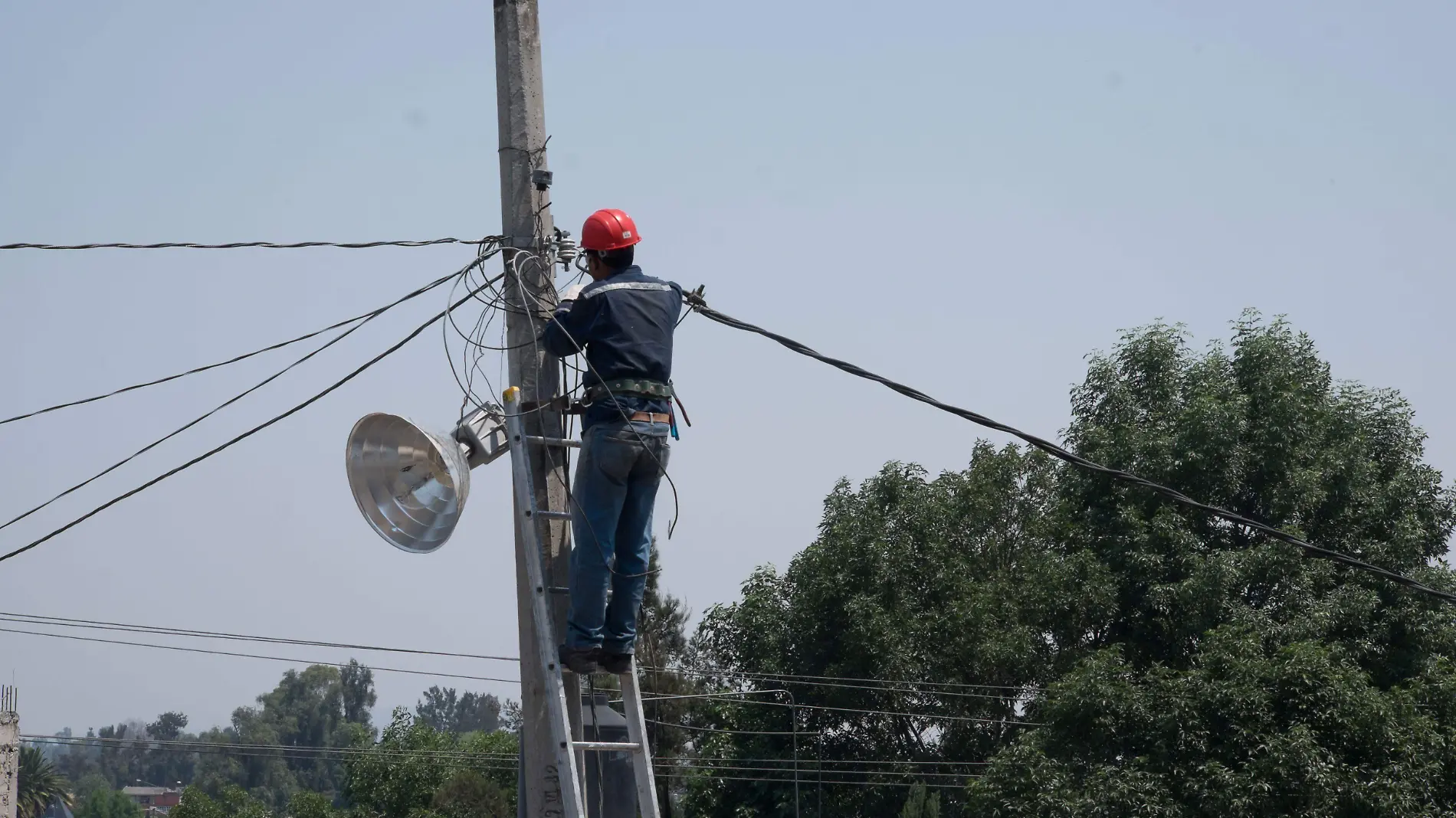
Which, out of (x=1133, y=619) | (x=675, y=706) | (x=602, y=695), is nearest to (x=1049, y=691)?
(x=1133, y=619)

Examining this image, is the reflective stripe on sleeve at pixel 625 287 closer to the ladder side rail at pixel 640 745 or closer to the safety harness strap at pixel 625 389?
the safety harness strap at pixel 625 389

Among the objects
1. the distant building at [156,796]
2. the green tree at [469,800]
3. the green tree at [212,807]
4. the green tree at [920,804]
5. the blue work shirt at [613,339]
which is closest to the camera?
the blue work shirt at [613,339]

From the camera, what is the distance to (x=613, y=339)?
21.8 feet

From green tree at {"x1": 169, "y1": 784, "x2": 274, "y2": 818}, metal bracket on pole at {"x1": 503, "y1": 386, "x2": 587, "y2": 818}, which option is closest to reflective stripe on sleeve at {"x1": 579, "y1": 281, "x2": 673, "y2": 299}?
metal bracket on pole at {"x1": 503, "y1": 386, "x2": 587, "y2": 818}

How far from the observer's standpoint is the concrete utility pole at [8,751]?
21.7 meters

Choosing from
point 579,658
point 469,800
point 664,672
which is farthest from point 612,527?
point 469,800

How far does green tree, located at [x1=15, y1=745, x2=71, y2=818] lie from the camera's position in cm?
6831

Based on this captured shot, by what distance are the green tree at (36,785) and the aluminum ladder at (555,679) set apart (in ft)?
221

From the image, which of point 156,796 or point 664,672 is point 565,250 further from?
point 156,796

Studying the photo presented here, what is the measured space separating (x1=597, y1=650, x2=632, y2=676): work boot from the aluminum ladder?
4 centimetres

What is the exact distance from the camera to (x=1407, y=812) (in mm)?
19375

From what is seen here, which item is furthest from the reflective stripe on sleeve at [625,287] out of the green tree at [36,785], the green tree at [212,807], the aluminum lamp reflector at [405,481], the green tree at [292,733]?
the green tree at [292,733]

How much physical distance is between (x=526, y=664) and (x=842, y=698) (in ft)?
80.2

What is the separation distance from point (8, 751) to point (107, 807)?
100082 millimetres
